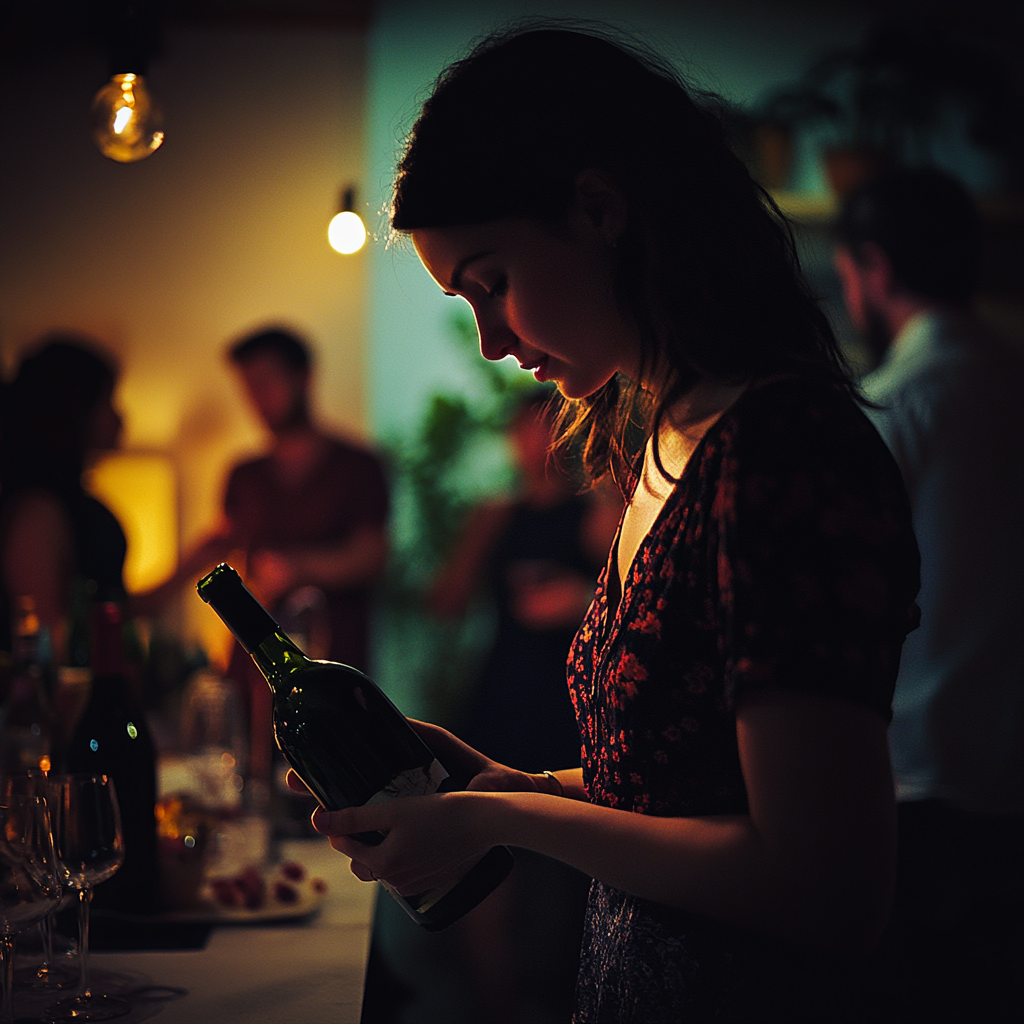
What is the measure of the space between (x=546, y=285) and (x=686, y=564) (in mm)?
237

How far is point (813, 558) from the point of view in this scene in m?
0.60

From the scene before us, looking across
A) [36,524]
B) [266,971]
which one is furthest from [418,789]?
[36,524]

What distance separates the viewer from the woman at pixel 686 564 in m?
0.60

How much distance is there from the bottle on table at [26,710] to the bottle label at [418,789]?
738mm

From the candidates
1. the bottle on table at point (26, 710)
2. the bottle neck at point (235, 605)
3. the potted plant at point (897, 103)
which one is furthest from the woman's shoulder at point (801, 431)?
the potted plant at point (897, 103)

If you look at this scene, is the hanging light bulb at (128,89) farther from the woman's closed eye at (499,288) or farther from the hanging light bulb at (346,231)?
the woman's closed eye at (499,288)

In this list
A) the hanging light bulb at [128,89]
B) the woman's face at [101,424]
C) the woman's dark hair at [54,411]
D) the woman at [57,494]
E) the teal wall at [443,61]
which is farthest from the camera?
the teal wall at [443,61]

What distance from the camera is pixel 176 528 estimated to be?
3.91m

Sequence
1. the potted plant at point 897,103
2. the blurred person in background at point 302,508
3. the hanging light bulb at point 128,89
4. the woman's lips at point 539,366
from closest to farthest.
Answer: the woman's lips at point 539,366
the hanging light bulb at point 128,89
the potted plant at point 897,103
the blurred person in background at point 302,508

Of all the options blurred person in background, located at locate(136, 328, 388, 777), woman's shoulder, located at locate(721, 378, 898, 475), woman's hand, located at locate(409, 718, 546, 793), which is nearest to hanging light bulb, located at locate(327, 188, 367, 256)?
woman's hand, located at locate(409, 718, 546, 793)

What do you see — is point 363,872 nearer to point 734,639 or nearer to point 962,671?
point 734,639

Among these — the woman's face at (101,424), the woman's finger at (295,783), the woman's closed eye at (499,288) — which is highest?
the woman's face at (101,424)

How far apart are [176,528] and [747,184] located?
3454 millimetres

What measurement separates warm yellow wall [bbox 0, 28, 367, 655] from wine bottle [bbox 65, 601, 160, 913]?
278 centimetres
